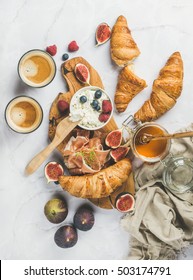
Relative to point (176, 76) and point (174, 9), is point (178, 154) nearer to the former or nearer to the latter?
point (176, 76)

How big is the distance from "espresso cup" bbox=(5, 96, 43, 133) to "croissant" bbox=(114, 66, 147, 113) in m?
0.43

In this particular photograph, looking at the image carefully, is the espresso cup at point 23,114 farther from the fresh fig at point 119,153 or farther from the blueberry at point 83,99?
the fresh fig at point 119,153

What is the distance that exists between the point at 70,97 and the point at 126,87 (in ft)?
1.01

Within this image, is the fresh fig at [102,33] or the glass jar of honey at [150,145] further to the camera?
the fresh fig at [102,33]

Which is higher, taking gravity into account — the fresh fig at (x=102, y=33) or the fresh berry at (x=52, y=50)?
the fresh fig at (x=102, y=33)

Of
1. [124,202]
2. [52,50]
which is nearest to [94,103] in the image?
[52,50]

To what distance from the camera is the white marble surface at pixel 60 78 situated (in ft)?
9.12

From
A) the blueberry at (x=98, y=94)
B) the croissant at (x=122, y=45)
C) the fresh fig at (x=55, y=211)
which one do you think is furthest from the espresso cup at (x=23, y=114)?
the croissant at (x=122, y=45)

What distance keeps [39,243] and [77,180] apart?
0.45m

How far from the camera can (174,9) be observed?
2850 millimetres

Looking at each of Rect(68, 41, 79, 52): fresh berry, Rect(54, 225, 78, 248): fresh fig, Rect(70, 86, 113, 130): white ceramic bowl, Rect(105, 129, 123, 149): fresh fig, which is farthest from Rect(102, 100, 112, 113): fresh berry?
Rect(54, 225, 78, 248): fresh fig

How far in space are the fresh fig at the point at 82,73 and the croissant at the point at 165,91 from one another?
334mm

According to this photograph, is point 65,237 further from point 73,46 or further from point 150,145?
Answer: point 73,46

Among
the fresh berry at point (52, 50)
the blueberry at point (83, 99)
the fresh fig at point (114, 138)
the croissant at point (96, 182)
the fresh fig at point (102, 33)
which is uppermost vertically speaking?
the fresh fig at point (102, 33)
